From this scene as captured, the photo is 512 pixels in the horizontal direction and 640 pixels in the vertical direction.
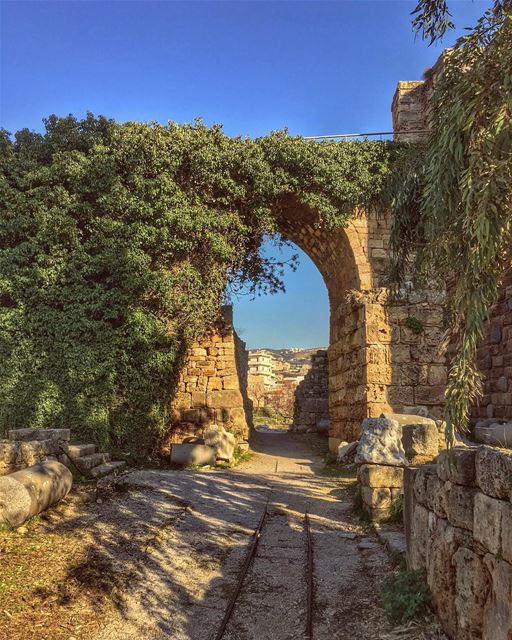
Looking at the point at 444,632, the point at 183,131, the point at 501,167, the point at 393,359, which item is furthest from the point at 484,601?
the point at 183,131

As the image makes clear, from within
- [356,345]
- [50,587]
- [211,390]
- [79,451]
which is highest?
[356,345]

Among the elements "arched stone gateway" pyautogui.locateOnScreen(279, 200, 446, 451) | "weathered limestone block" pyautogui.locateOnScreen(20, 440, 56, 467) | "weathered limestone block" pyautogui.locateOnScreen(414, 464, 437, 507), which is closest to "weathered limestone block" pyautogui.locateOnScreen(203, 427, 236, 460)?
"arched stone gateway" pyautogui.locateOnScreen(279, 200, 446, 451)

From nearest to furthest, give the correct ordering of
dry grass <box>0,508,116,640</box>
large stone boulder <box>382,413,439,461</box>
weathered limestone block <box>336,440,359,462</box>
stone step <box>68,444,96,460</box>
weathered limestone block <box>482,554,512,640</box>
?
weathered limestone block <box>482,554,512,640</box>, dry grass <box>0,508,116,640</box>, large stone boulder <box>382,413,439,461</box>, stone step <box>68,444,96,460</box>, weathered limestone block <box>336,440,359,462</box>

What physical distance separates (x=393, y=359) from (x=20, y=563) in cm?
812

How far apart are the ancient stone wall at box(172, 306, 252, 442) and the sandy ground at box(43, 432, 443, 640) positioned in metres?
3.56

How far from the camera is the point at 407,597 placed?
12.6 ft

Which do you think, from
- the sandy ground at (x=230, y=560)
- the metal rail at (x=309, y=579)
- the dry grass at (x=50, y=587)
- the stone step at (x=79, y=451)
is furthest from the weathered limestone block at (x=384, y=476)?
the stone step at (x=79, y=451)

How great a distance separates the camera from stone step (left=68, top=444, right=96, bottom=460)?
8.58 meters

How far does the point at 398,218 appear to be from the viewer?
20.0 ft

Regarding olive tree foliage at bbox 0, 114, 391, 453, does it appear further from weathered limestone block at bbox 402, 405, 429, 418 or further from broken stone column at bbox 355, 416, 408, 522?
broken stone column at bbox 355, 416, 408, 522

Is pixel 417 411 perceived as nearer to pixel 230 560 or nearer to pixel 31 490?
pixel 230 560

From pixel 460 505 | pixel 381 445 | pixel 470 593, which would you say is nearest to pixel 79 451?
pixel 381 445

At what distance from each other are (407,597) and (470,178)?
3.10 metres

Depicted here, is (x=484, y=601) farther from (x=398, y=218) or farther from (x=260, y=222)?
(x=260, y=222)
